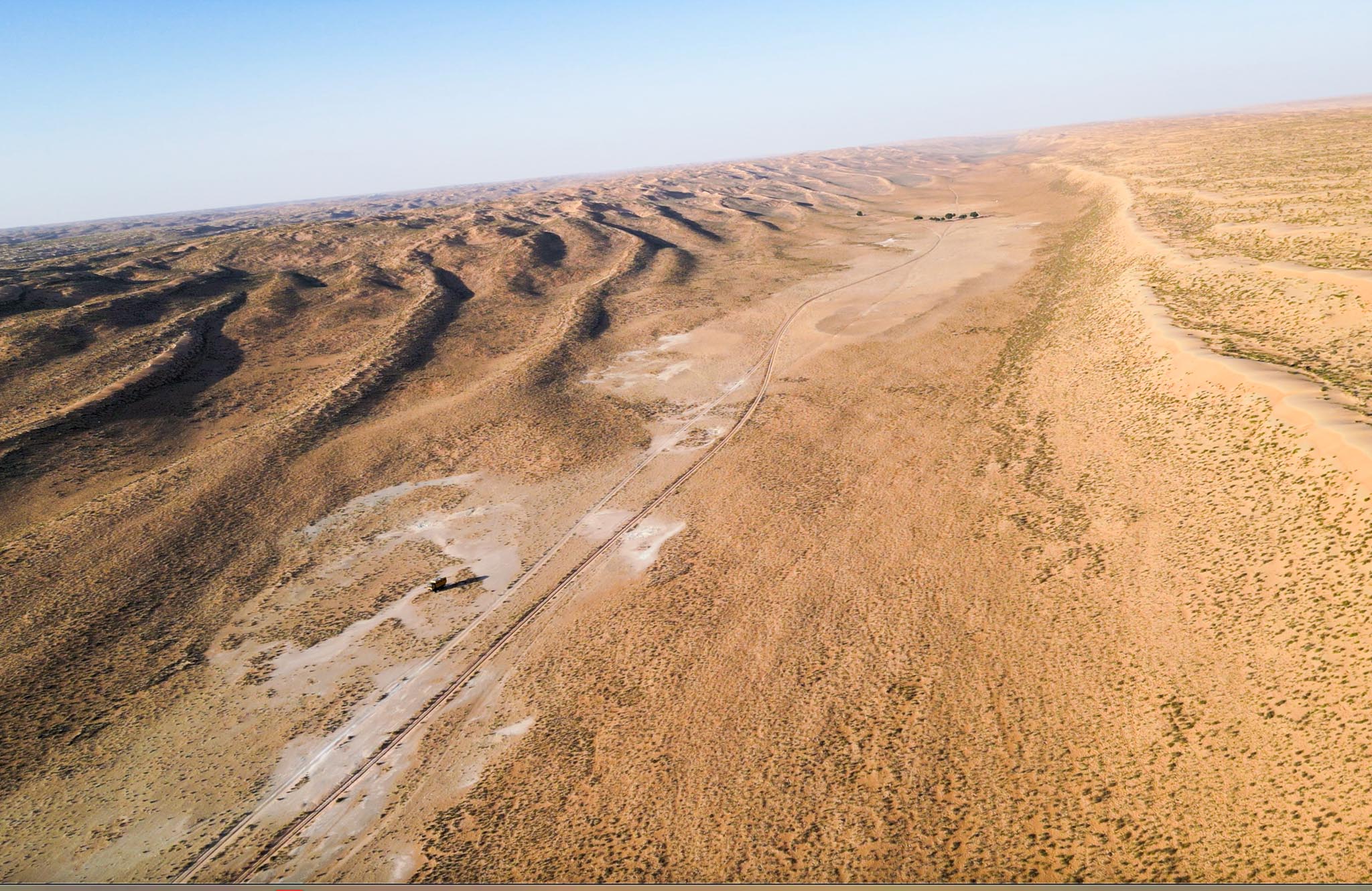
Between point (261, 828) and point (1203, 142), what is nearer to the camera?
point (261, 828)

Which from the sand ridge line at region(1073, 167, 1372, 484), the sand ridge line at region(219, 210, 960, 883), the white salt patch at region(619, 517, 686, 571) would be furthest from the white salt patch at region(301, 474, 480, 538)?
the sand ridge line at region(1073, 167, 1372, 484)

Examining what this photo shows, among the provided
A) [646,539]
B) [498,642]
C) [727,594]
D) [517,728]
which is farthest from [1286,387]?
[498,642]

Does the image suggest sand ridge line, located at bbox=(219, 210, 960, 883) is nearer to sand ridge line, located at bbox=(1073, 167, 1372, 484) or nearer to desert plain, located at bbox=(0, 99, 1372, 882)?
desert plain, located at bbox=(0, 99, 1372, 882)

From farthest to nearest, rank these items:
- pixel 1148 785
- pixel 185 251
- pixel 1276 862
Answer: pixel 185 251 → pixel 1148 785 → pixel 1276 862

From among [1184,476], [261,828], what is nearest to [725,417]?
[1184,476]

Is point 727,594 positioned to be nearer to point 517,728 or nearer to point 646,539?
point 646,539

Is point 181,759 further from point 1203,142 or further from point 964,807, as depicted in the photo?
point 1203,142

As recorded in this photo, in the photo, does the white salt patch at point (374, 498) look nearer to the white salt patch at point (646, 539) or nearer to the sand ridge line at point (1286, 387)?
the white salt patch at point (646, 539)

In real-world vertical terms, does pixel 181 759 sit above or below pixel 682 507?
below
